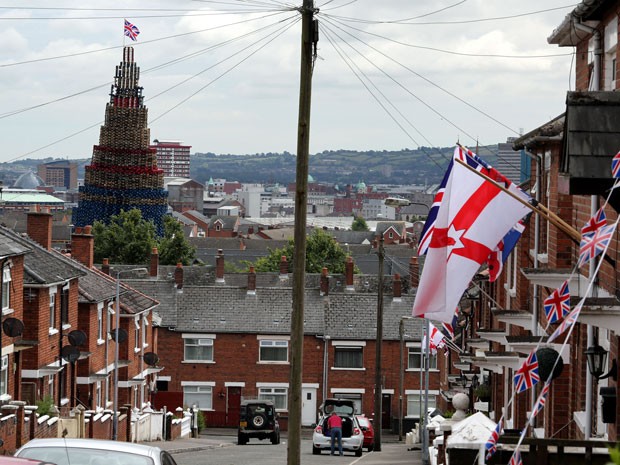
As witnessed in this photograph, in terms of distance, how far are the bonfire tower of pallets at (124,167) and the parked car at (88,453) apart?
14160 cm

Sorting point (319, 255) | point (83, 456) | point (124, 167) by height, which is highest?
point (124, 167)

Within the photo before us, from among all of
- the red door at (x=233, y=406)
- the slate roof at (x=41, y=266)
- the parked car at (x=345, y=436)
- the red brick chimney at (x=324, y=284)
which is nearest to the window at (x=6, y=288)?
the slate roof at (x=41, y=266)

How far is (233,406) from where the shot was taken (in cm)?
6412

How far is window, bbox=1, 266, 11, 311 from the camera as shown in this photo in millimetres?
32625

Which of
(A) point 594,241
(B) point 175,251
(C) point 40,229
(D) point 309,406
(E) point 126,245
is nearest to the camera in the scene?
(A) point 594,241

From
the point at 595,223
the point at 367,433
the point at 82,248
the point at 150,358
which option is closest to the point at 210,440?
the point at 150,358

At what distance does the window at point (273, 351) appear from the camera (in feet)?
211

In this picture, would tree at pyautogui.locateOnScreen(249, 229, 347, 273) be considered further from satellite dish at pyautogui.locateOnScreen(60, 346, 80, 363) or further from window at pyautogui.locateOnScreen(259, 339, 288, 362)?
satellite dish at pyautogui.locateOnScreen(60, 346, 80, 363)

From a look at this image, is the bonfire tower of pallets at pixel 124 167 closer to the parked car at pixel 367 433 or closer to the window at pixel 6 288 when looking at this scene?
the parked car at pixel 367 433

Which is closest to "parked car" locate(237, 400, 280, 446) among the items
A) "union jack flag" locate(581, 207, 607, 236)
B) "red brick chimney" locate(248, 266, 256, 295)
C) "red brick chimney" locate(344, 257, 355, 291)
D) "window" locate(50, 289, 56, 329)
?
"window" locate(50, 289, 56, 329)

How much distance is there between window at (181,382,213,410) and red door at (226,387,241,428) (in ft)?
3.10

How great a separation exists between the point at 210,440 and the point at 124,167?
114195 mm

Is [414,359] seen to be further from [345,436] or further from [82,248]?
[345,436]

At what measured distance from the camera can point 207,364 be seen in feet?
211
